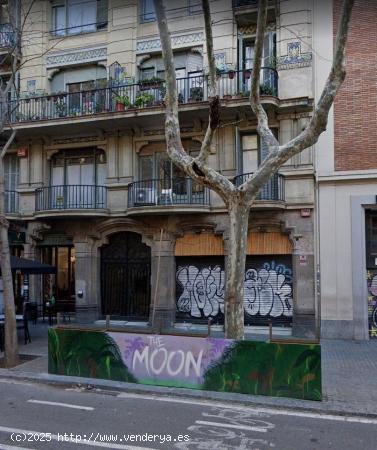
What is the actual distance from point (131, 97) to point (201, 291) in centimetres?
731

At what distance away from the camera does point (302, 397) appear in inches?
294

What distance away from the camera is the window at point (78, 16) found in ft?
57.0

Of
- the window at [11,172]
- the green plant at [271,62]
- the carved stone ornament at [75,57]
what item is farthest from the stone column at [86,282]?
the green plant at [271,62]

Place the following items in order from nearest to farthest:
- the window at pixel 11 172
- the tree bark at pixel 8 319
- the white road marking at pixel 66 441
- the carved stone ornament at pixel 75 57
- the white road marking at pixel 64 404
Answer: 1. the white road marking at pixel 66 441
2. the white road marking at pixel 64 404
3. the tree bark at pixel 8 319
4. the carved stone ornament at pixel 75 57
5. the window at pixel 11 172

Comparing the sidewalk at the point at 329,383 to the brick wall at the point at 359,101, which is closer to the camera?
the sidewalk at the point at 329,383

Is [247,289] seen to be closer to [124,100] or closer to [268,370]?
[268,370]

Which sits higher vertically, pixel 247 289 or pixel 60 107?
pixel 60 107

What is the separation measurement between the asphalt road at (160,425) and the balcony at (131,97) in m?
9.96

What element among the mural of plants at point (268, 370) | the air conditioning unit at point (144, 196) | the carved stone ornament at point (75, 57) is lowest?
the mural of plants at point (268, 370)

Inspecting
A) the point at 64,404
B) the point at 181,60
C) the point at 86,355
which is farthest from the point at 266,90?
the point at 64,404

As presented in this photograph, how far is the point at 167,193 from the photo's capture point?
1584 cm

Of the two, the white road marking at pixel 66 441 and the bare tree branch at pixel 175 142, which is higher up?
the bare tree branch at pixel 175 142

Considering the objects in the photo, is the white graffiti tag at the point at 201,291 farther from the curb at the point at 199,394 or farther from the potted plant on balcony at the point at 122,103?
the curb at the point at 199,394

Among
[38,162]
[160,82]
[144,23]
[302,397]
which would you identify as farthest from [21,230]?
[302,397]
